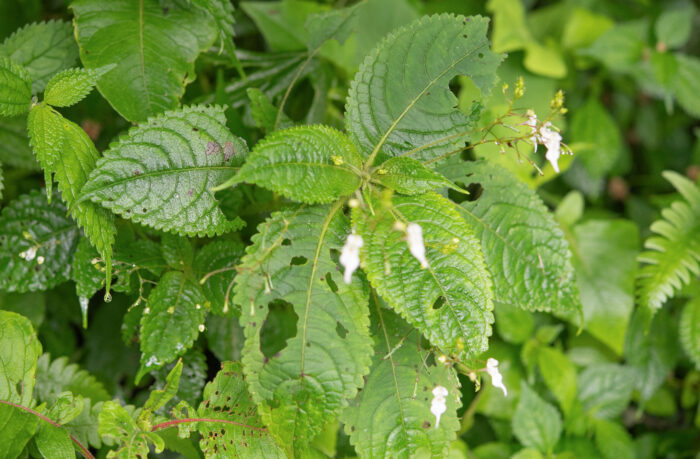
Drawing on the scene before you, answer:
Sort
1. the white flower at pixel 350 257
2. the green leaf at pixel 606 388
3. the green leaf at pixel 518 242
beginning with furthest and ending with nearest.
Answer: the green leaf at pixel 606 388
the green leaf at pixel 518 242
the white flower at pixel 350 257

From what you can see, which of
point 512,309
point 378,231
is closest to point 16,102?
point 378,231

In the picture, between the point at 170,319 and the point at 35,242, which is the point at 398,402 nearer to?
the point at 170,319

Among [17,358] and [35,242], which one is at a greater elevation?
[35,242]

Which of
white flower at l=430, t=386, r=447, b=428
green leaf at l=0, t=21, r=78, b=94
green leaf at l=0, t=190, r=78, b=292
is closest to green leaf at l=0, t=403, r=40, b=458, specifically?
green leaf at l=0, t=190, r=78, b=292

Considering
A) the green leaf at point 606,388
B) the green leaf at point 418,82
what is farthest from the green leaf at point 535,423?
the green leaf at point 418,82

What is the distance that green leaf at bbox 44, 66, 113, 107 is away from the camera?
3.80 feet

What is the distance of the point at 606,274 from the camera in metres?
1.91

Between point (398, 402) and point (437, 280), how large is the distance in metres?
0.34

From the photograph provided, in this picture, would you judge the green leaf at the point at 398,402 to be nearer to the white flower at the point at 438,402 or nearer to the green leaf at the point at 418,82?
the white flower at the point at 438,402

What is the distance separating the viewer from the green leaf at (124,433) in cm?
109

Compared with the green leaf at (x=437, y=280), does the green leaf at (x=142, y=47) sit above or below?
above

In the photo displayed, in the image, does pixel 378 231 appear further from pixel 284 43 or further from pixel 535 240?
pixel 284 43

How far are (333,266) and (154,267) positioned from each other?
50 centimetres

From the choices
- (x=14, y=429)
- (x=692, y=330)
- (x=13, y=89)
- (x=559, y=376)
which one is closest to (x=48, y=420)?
(x=14, y=429)
